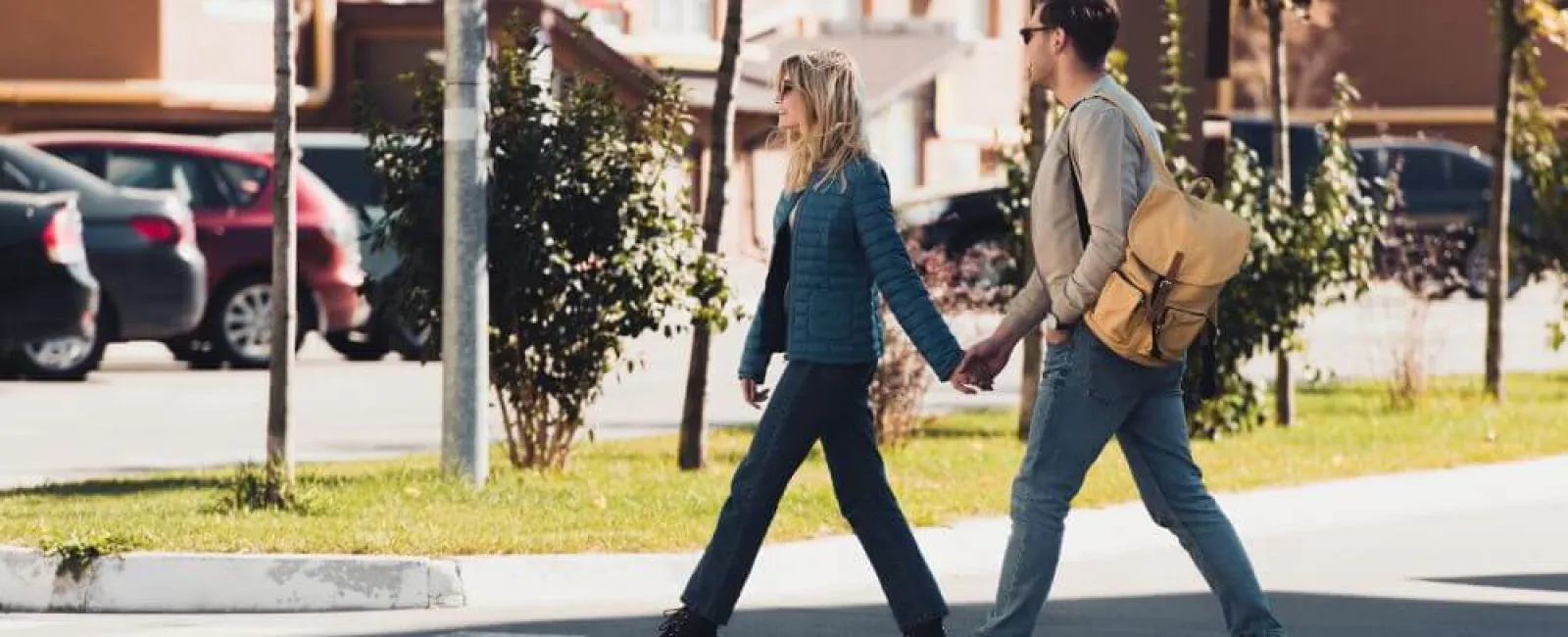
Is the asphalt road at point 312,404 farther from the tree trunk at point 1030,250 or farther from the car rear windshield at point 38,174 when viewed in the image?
the car rear windshield at point 38,174

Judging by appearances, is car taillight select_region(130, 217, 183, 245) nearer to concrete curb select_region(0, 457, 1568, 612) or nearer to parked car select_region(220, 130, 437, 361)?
parked car select_region(220, 130, 437, 361)

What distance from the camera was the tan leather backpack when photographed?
296 inches

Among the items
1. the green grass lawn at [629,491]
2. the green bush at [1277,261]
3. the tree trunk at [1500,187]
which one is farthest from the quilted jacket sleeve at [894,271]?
the tree trunk at [1500,187]

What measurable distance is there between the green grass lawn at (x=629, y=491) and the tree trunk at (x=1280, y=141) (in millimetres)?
160

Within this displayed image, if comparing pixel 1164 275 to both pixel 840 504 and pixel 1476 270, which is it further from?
pixel 1476 270

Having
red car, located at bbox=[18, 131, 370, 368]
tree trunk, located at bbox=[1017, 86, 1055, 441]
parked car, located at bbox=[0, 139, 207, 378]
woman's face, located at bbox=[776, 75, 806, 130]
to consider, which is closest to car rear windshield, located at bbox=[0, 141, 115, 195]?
parked car, located at bbox=[0, 139, 207, 378]

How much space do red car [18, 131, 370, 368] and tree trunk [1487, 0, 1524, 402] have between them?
7528mm

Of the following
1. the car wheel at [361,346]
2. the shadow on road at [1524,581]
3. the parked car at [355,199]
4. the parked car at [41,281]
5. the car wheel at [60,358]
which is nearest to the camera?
the shadow on road at [1524,581]

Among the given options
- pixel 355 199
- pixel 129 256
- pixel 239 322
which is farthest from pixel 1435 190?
pixel 129 256

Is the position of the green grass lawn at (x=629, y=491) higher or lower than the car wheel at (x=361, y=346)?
higher

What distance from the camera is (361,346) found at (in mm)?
22844

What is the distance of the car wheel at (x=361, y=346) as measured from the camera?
2253 centimetres

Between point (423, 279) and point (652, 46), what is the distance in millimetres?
28693

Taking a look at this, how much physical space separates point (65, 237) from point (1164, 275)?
1201cm
